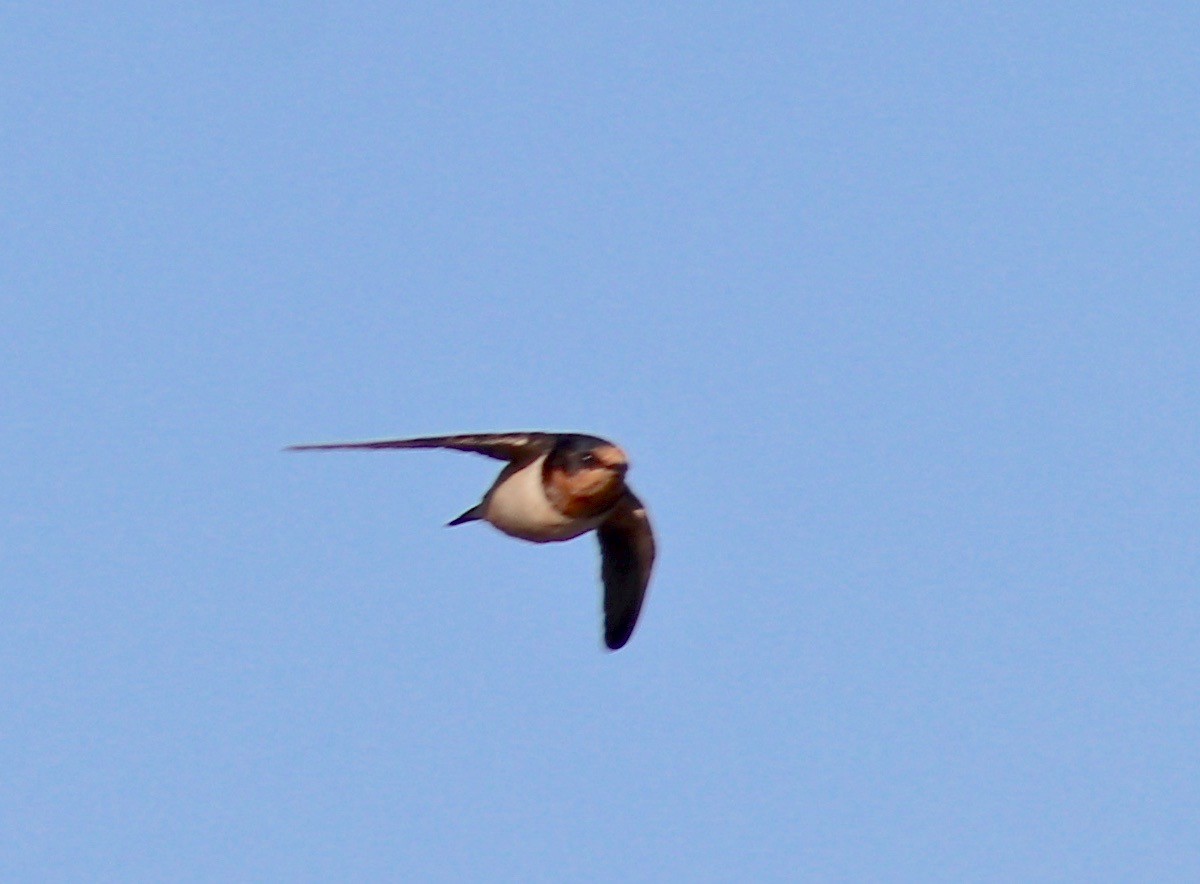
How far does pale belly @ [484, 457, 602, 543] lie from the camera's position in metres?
16.5

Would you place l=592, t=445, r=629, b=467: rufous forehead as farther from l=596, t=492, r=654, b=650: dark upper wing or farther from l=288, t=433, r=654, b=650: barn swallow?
l=596, t=492, r=654, b=650: dark upper wing

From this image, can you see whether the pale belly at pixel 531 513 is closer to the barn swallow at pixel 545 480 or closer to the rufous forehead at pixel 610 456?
the barn swallow at pixel 545 480

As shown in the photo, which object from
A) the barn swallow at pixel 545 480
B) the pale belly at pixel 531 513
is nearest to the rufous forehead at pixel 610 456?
the barn swallow at pixel 545 480

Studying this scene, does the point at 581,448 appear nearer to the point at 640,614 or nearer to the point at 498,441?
the point at 498,441

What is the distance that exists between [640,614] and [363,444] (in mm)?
3552

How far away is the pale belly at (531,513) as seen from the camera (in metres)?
16.5

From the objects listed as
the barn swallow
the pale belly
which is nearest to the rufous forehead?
the barn swallow

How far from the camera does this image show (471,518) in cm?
1783

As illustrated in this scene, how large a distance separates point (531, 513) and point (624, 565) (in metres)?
2.30

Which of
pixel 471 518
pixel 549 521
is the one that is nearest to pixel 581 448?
pixel 549 521

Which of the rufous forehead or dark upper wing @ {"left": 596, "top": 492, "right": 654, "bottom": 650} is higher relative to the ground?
the rufous forehead

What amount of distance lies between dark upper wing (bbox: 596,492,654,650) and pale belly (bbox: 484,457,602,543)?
52.9 inches

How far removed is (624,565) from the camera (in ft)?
61.5

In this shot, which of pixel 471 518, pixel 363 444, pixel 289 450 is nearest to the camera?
pixel 289 450
